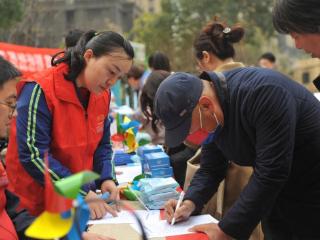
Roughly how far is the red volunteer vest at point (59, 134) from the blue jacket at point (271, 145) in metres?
0.60

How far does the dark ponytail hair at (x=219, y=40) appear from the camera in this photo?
2.81 metres

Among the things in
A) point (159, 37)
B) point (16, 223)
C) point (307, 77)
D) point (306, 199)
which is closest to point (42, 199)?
point (16, 223)

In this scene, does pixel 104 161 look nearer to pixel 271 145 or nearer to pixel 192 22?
pixel 271 145

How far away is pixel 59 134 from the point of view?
185 cm

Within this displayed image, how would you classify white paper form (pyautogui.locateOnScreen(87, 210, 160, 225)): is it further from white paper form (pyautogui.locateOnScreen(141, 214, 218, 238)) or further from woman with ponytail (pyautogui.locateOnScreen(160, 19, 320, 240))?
woman with ponytail (pyautogui.locateOnScreen(160, 19, 320, 240))

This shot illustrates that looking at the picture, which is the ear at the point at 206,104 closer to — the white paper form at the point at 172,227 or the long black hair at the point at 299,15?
the long black hair at the point at 299,15

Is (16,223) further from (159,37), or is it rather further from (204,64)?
(159,37)

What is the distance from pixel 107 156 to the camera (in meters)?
2.14

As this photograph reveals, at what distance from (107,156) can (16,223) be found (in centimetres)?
60

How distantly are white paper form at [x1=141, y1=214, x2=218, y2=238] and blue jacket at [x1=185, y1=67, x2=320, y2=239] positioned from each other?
0.80 ft

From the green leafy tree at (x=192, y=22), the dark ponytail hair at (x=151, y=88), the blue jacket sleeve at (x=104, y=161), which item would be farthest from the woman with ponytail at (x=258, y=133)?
the green leafy tree at (x=192, y=22)

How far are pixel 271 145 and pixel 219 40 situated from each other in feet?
5.04

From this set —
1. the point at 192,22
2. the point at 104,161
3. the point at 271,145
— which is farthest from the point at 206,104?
the point at 192,22

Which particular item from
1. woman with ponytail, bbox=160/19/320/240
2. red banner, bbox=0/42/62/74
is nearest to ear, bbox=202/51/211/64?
woman with ponytail, bbox=160/19/320/240
